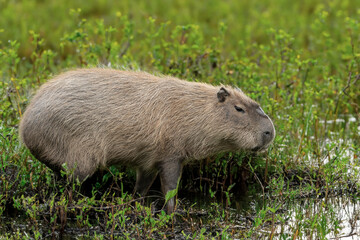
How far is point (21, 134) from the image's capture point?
5.42m

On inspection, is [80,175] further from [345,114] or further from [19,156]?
[345,114]

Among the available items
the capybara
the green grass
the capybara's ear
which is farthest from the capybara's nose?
the capybara's ear

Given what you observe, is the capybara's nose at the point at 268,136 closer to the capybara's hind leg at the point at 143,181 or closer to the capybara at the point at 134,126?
the capybara at the point at 134,126

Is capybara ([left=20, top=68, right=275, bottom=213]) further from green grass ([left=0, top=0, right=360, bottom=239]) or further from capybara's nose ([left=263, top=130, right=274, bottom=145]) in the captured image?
green grass ([left=0, top=0, right=360, bottom=239])

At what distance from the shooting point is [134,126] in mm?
5418

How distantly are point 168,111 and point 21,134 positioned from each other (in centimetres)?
121

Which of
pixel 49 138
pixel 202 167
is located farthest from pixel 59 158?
pixel 202 167

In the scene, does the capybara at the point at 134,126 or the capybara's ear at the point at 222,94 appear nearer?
the capybara at the point at 134,126

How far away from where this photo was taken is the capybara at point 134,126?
17.5 ft

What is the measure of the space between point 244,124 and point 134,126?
0.90m

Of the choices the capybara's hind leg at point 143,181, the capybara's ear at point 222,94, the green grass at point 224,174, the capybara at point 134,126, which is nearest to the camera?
A: the green grass at point 224,174

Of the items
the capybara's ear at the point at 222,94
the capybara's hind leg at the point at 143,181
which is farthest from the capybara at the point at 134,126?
the capybara's hind leg at the point at 143,181

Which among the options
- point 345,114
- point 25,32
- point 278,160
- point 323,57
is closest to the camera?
point 278,160

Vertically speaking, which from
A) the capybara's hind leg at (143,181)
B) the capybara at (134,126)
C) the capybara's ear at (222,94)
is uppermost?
the capybara's ear at (222,94)
